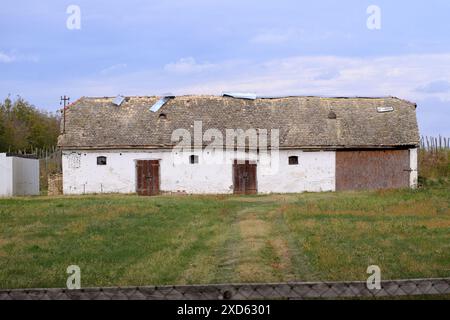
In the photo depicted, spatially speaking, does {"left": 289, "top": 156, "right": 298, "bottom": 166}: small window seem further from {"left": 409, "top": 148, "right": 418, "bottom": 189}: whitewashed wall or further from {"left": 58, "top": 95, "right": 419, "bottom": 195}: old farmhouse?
{"left": 409, "top": 148, "right": 418, "bottom": 189}: whitewashed wall

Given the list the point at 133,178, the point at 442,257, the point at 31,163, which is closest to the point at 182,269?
the point at 442,257

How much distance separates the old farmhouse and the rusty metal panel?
52mm

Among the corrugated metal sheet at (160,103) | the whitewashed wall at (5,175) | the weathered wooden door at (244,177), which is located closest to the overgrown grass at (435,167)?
the weathered wooden door at (244,177)

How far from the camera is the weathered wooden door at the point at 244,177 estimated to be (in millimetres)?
34875

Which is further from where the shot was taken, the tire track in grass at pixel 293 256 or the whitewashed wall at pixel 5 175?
the whitewashed wall at pixel 5 175

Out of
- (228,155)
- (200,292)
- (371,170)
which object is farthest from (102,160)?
(200,292)

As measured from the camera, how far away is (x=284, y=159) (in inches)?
1385

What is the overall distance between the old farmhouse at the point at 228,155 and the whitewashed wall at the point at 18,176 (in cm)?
216

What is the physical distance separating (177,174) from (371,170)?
10119 mm

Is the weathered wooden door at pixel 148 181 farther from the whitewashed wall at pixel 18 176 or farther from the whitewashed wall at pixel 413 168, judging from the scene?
the whitewashed wall at pixel 413 168

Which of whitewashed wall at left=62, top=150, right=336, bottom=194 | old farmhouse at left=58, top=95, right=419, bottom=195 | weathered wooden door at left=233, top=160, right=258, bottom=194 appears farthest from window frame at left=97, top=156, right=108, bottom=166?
weathered wooden door at left=233, top=160, right=258, bottom=194

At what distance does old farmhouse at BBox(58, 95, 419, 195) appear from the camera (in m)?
34.8

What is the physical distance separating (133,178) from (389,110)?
1477 centimetres

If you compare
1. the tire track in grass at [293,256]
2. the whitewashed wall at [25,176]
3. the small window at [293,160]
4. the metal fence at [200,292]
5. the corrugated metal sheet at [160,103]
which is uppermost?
the corrugated metal sheet at [160,103]
